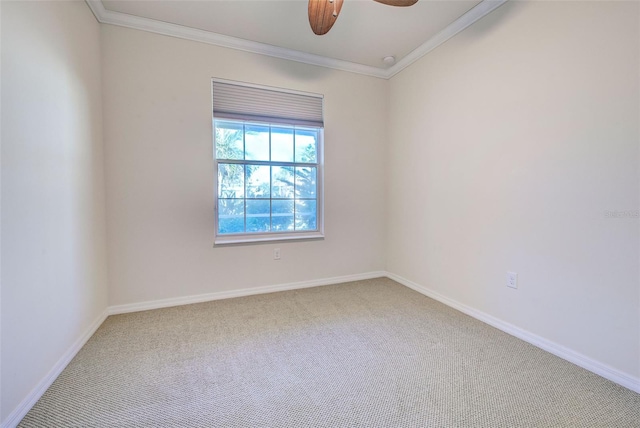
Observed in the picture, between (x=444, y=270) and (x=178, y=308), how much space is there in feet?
8.65

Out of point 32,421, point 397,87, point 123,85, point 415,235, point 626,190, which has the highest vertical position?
point 397,87

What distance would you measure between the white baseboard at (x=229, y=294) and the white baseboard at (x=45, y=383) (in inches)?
14.6

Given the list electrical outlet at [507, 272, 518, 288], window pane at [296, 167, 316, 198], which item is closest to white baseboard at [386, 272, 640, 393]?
electrical outlet at [507, 272, 518, 288]

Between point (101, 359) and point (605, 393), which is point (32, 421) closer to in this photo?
point (101, 359)

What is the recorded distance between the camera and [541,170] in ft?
6.36

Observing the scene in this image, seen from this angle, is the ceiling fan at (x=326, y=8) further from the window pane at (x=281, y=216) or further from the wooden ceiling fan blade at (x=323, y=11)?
the window pane at (x=281, y=216)

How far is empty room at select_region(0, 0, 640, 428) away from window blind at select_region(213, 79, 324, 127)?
23 millimetres

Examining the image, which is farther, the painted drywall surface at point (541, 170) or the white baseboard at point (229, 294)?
the white baseboard at point (229, 294)

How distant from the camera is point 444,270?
2.77 m

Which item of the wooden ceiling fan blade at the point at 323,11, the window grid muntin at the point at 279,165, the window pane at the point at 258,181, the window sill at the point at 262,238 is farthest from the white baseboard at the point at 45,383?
the wooden ceiling fan blade at the point at 323,11

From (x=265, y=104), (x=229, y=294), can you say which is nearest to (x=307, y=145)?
(x=265, y=104)

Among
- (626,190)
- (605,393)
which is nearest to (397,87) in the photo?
(626,190)

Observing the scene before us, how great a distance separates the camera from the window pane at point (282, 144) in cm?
310

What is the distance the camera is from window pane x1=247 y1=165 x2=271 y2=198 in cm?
301
